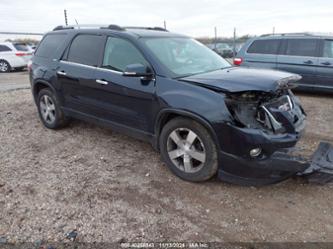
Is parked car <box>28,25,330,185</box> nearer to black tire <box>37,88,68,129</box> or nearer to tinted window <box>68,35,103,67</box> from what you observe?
tinted window <box>68,35,103,67</box>

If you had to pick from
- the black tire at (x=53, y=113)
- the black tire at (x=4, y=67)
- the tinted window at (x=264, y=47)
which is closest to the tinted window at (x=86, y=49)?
the black tire at (x=53, y=113)

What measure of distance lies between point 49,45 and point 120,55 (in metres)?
1.92

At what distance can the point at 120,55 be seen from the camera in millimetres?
3975

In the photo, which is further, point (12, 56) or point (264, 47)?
point (12, 56)

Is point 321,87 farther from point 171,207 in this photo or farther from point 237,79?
point 171,207

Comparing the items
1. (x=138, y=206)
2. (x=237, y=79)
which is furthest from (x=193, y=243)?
(x=237, y=79)

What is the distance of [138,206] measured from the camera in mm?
2988

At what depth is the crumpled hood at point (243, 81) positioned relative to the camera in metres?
2.98

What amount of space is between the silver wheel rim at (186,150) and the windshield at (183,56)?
742 millimetres

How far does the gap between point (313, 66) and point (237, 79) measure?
562 centimetres

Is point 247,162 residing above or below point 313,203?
above

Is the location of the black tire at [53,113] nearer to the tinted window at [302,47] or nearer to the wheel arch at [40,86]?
the wheel arch at [40,86]

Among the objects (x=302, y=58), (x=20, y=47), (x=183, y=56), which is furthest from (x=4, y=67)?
(x=183, y=56)

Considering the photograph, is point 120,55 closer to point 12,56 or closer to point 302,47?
point 302,47
